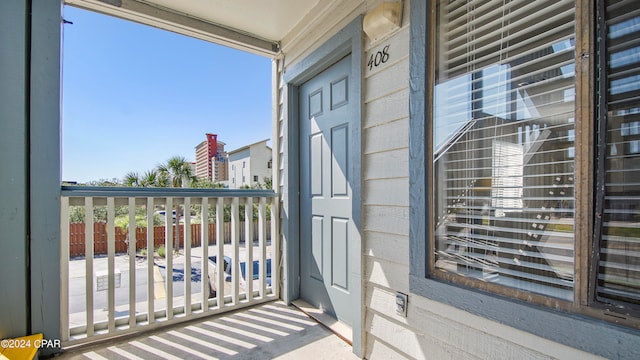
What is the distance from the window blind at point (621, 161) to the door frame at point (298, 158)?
1.05 m

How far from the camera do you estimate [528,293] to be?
94 cm

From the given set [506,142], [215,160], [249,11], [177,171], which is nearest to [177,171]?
[177,171]

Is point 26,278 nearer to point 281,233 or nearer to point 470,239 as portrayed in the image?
point 281,233

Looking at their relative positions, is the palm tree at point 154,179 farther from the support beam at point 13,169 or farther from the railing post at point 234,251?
the support beam at point 13,169

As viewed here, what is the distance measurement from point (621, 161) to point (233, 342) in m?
2.15

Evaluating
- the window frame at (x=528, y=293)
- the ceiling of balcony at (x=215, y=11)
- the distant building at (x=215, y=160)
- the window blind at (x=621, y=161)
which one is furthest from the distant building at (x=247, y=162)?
the window blind at (x=621, y=161)

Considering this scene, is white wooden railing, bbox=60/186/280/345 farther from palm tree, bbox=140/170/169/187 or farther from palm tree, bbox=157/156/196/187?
palm tree, bbox=157/156/196/187

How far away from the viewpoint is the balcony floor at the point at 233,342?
1729mm

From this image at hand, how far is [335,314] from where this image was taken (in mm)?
2102

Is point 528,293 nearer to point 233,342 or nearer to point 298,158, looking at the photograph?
point 233,342

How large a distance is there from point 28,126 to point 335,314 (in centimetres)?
236

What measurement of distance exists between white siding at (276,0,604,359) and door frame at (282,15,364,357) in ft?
0.13

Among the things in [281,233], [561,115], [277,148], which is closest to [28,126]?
[277,148]

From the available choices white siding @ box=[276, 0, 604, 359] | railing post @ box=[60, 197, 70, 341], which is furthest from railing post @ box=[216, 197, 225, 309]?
white siding @ box=[276, 0, 604, 359]
